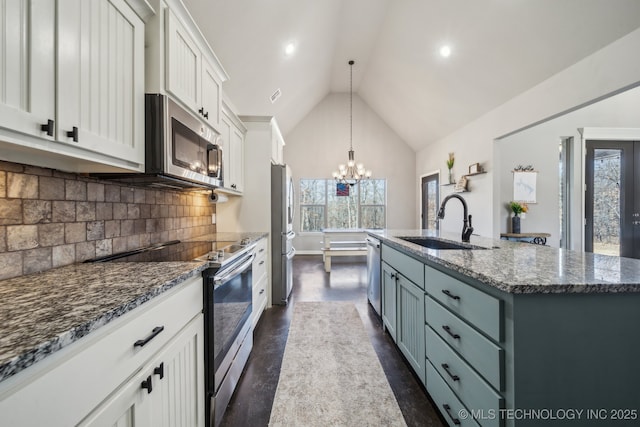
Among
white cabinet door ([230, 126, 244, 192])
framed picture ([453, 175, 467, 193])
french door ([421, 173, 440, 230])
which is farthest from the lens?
french door ([421, 173, 440, 230])

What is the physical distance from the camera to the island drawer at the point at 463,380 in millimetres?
991

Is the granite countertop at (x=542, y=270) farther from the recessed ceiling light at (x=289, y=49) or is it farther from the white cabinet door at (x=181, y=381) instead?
the recessed ceiling light at (x=289, y=49)

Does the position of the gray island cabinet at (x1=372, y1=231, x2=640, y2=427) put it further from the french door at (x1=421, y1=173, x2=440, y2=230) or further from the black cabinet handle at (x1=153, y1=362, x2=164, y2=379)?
the french door at (x1=421, y1=173, x2=440, y2=230)

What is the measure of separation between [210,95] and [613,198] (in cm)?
604

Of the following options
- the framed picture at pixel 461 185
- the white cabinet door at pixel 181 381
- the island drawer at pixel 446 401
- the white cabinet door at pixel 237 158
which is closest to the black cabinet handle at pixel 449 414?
the island drawer at pixel 446 401

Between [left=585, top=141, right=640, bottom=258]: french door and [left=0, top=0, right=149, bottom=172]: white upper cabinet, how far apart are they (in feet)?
20.1

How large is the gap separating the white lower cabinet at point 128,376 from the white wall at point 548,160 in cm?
477

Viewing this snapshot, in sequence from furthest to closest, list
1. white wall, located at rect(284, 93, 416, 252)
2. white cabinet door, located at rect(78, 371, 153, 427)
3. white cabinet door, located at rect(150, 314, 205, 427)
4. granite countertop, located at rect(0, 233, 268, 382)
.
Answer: white wall, located at rect(284, 93, 416, 252) < white cabinet door, located at rect(150, 314, 205, 427) < white cabinet door, located at rect(78, 371, 153, 427) < granite countertop, located at rect(0, 233, 268, 382)

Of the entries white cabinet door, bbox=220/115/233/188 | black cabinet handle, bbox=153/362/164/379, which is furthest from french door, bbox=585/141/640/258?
black cabinet handle, bbox=153/362/164/379

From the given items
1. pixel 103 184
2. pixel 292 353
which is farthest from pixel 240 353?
pixel 103 184

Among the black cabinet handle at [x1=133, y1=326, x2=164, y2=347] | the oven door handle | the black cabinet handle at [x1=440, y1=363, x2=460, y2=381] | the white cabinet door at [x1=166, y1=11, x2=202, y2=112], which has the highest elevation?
the white cabinet door at [x1=166, y1=11, x2=202, y2=112]

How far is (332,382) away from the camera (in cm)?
180

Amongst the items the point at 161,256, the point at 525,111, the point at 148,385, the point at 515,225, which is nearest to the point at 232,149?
the point at 161,256

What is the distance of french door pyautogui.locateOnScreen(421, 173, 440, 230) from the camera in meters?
6.14
